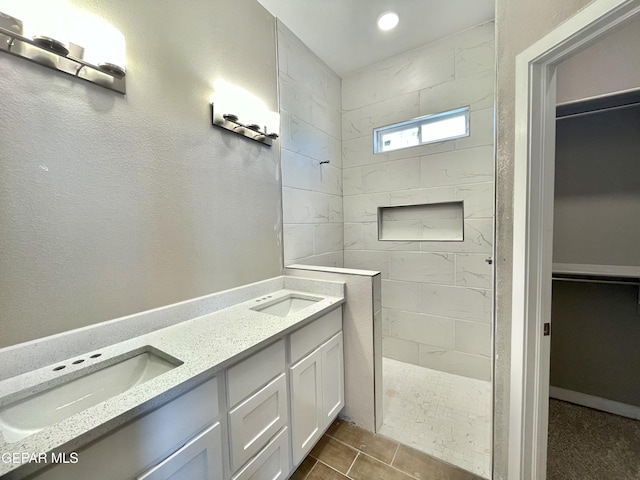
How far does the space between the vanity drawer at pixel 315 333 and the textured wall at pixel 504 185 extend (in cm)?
84

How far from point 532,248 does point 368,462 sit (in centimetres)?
142

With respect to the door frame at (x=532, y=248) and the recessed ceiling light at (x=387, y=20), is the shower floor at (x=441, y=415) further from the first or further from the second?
the recessed ceiling light at (x=387, y=20)

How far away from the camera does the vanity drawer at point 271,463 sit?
1.07 metres

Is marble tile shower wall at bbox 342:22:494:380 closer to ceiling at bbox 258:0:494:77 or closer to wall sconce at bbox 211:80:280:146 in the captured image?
ceiling at bbox 258:0:494:77

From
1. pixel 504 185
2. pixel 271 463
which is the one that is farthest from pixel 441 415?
pixel 504 185

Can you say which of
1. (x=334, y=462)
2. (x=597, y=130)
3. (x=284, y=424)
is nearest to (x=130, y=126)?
(x=284, y=424)

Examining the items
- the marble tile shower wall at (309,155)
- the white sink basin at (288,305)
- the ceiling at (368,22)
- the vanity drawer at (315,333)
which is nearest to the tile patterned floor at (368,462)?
the vanity drawer at (315,333)

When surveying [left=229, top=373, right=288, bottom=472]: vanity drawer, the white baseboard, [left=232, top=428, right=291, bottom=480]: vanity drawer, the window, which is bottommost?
the white baseboard

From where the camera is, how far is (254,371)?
1.10m

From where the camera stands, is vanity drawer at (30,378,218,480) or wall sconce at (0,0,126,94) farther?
wall sconce at (0,0,126,94)

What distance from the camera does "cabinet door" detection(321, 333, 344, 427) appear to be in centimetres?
153

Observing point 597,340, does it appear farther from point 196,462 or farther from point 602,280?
point 196,462

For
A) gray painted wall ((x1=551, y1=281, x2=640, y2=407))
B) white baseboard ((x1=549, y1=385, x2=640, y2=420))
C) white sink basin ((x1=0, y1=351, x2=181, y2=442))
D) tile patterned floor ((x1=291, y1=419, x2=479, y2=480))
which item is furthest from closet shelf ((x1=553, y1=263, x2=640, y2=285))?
white sink basin ((x1=0, y1=351, x2=181, y2=442))

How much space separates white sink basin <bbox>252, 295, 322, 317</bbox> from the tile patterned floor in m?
0.82
